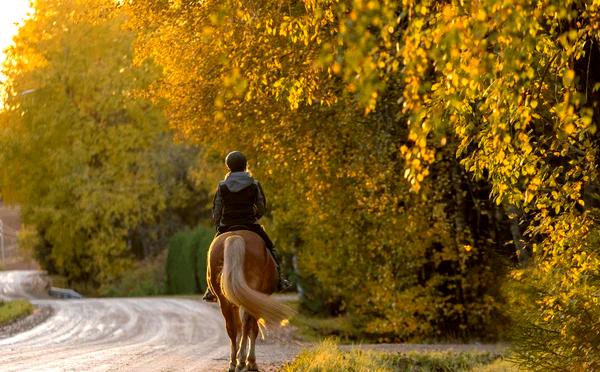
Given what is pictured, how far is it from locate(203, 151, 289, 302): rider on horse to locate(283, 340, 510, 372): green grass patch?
4.47ft

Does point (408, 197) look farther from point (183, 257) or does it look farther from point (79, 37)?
point (79, 37)

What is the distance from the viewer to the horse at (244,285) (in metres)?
12.2

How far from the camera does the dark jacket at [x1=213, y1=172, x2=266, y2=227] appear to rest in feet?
43.3

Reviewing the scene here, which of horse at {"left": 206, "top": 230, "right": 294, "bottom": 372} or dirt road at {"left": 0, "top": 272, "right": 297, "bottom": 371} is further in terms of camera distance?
dirt road at {"left": 0, "top": 272, "right": 297, "bottom": 371}

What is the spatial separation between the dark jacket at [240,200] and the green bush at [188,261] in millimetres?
31774

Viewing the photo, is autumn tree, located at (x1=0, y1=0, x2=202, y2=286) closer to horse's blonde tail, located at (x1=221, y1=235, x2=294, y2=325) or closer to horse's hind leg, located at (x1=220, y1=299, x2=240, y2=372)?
horse's hind leg, located at (x1=220, y1=299, x2=240, y2=372)

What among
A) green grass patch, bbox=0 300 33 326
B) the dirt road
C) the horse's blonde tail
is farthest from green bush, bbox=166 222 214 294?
the horse's blonde tail

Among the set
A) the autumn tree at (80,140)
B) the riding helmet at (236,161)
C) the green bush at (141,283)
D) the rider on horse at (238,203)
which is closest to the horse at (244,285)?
the rider on horse at (238,203)

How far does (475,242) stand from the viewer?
21.6 metres

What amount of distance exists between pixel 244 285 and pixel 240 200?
1278mm

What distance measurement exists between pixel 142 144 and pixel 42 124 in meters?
4.55

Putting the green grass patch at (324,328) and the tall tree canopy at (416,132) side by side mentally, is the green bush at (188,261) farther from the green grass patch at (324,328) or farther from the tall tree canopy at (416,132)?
the tall tree canopy at (416,132)

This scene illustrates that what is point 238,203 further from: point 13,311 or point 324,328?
point 13,311

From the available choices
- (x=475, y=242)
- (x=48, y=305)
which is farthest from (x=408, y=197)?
(x=48, y=305)
